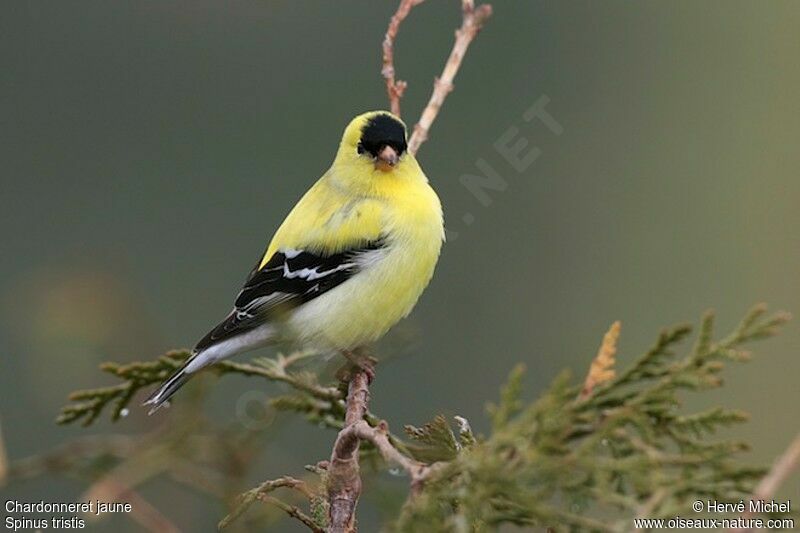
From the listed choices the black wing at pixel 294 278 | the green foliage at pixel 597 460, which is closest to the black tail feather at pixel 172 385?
the black wing at pixel 294 278

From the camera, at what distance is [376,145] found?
301 cm

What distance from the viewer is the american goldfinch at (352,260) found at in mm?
2895

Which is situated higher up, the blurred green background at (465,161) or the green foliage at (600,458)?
the blurred green background at (465,161)

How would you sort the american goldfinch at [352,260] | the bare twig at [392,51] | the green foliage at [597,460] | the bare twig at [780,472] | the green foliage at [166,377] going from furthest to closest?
the american goldfinch at [352,260]
the bare twig at [392,51]
the green foliage at [166,377]
the green foliage at [597,460]
the bare twig at [780,472]

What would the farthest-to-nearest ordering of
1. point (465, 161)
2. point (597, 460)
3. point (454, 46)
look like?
point (465, 161) → point (454, 46) → point (597, 460)

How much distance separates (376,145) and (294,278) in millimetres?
415

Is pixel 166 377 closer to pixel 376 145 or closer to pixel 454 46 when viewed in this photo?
pixel 454 46

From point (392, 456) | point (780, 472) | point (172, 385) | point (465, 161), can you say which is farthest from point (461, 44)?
point (465, 161)

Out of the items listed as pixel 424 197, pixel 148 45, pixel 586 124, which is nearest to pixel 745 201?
pixel 586 124

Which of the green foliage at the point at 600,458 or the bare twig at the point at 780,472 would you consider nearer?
the bare twig at the point at 780,472

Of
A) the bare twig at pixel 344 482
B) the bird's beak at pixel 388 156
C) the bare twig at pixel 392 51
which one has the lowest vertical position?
the bare twig at pixel 344 482

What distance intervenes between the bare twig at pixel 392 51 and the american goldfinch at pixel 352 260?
35cm

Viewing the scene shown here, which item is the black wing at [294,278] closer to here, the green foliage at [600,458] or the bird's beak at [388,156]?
the bird's beak at [388,156]

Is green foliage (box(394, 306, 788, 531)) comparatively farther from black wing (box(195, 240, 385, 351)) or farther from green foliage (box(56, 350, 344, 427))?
black wing (box(195, 240, 385, 351))
